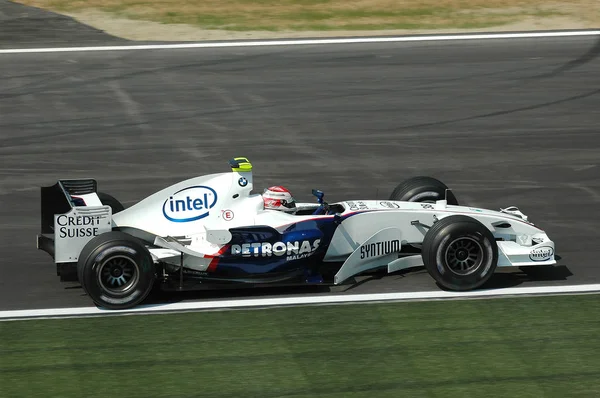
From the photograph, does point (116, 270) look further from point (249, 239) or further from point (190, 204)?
point (249, 239)

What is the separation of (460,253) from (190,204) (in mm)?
2893

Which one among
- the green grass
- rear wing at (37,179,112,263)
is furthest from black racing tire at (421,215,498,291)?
rear wing at (37,179,112,263)

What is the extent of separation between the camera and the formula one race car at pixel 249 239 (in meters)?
10.9

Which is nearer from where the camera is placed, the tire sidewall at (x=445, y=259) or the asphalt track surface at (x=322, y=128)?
the tire sidewall at (x=445, y=259)

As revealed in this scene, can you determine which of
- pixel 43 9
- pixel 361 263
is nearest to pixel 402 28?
pixel 43 9

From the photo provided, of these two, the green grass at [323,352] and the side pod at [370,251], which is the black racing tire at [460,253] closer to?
the green grass at [323,352]

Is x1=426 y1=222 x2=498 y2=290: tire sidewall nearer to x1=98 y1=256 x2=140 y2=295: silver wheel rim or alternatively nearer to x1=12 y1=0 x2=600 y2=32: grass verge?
x1=98 y1=256 x2=140 y2=295: silver wheel rim

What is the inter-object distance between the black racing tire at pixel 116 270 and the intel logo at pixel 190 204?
2.60ft

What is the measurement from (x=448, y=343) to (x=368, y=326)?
2.79 ft

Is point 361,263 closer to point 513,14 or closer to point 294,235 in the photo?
point 294,235

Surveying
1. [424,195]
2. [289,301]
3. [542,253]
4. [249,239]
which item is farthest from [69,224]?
[542,253]

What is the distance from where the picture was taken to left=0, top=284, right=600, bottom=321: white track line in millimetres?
10891

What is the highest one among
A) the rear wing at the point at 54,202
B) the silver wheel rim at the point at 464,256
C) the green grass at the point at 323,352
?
the rear wing at the point at 54,202

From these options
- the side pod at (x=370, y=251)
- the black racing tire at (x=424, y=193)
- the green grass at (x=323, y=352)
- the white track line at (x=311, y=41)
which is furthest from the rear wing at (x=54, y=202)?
the white track line at (x=311, y=41)
